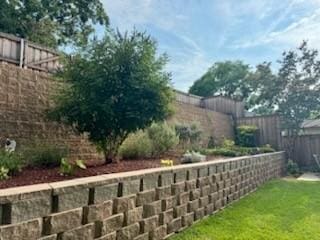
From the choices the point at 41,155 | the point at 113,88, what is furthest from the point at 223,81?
the point at 41,155

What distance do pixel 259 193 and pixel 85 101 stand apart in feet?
15.9

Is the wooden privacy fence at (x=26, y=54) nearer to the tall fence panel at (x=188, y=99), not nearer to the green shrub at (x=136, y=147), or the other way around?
the green shrub at (x=136, y=147)

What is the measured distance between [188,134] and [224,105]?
541 cm

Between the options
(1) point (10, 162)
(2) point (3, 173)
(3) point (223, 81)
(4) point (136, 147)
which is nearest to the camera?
(2) point (3, 173)

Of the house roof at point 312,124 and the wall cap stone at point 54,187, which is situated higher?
the house roof at point 312,124

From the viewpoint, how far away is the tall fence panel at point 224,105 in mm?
→ 14305

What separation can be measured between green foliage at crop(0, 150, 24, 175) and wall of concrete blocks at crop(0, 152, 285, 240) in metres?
1.30

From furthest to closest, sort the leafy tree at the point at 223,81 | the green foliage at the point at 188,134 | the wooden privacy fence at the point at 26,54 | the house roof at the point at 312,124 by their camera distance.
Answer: the leafy tree at the point at 223,81 < the house roof at the point at 312,124 < the green foliage at the point at 188,134 < the wooden privacy fence at the point at 26,54

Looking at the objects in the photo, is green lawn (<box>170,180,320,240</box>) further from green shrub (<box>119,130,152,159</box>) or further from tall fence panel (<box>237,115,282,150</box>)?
tall fence panel (<box>237,115,282,150</box>)

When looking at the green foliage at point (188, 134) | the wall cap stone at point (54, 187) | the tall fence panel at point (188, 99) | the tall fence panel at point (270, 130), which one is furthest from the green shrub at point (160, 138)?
the tall fence panel at point (270, 130)

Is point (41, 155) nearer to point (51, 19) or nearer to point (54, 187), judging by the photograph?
point (54, 187)

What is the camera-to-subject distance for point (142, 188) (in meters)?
3.59

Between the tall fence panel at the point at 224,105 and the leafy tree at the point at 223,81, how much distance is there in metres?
14.3

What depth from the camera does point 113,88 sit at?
16.3ft
